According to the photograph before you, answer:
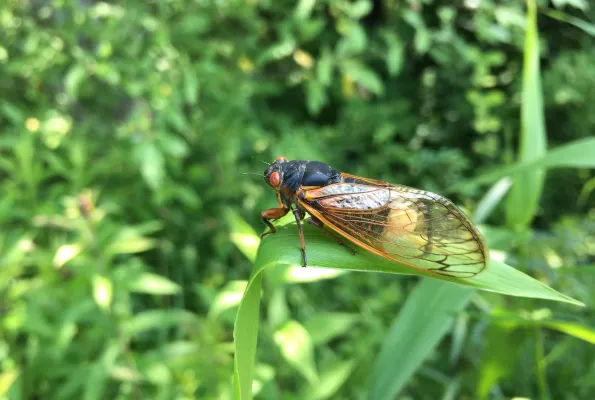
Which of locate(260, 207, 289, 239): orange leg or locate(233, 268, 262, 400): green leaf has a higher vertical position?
locate(233, 268, 262, 400): green leaf

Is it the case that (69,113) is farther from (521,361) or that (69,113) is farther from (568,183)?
(568,183)

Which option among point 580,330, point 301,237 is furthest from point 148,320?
point 580,330

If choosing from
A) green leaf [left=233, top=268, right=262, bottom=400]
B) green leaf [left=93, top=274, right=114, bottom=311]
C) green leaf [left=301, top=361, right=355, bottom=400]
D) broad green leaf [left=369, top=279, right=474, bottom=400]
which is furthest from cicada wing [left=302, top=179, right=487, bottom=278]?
green leaf [left=93, top=274, right=114, bottom=311]

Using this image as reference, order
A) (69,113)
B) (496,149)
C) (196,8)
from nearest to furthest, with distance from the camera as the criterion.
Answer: (196,8) < (69,113) < (496,149)

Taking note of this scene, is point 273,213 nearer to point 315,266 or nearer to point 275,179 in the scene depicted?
point 275,179

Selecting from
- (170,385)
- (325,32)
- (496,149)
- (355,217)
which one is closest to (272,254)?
(355,217)

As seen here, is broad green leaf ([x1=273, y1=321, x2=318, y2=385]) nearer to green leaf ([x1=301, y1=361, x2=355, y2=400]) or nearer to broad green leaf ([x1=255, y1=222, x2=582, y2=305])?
green leaf ([x1=301, y1=361, x2=355, y2=400])

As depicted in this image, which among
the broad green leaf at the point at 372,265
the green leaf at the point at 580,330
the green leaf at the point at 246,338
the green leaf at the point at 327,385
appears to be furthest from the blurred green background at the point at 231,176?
the green leaf at the point at 246,338
